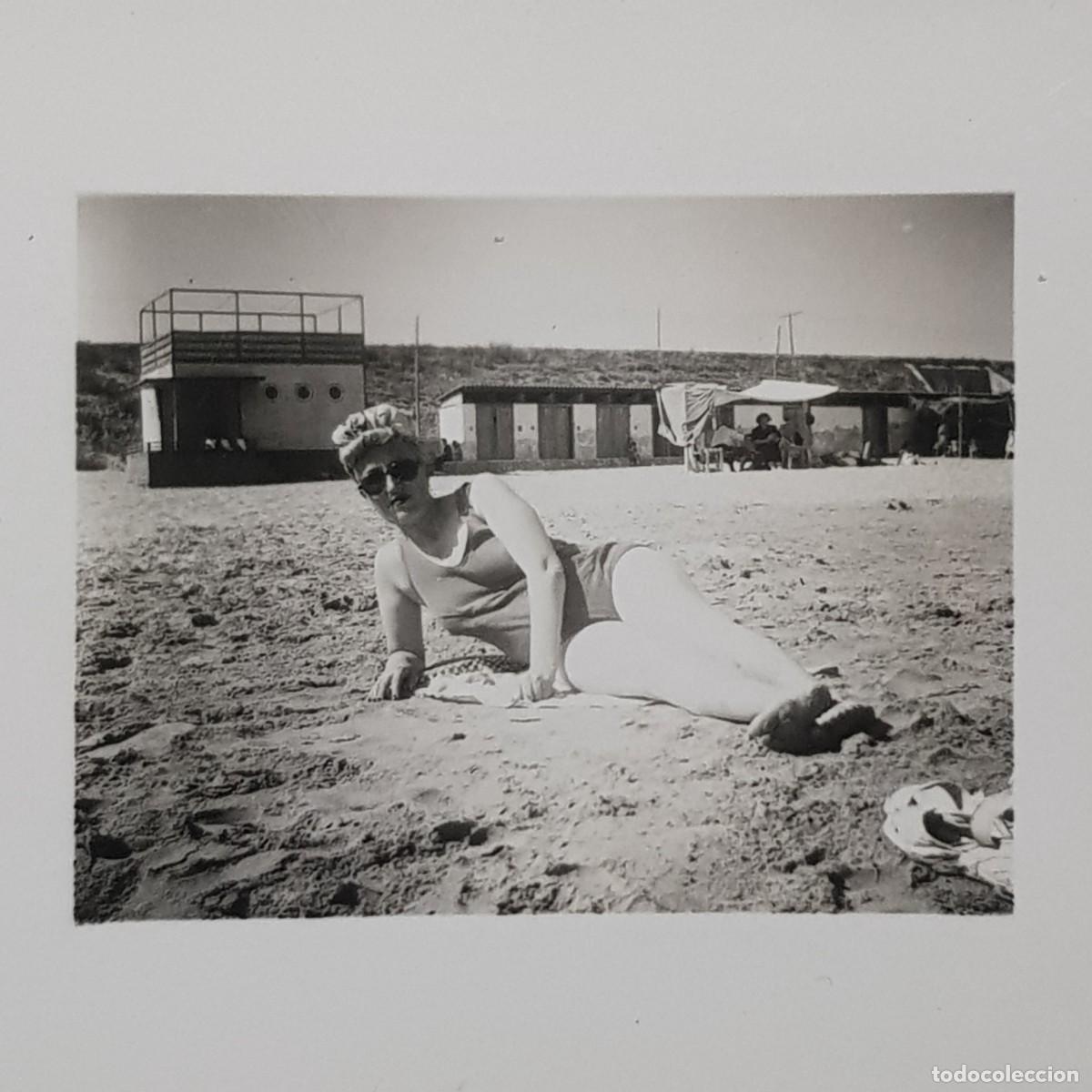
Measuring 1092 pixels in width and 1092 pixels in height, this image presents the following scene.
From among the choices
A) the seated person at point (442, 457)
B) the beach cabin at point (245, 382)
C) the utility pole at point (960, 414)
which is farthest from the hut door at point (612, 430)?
the utility pole at point (960, 414)

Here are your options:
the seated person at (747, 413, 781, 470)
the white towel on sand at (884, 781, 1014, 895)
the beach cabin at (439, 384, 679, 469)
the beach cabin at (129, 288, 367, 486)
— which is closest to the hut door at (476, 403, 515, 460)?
the beach cabin at (439, 384, 679, 469)

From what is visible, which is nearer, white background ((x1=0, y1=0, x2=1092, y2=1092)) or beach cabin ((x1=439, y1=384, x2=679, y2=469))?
white background ((x1=0, y1=0, x2=1092, y2=1092))

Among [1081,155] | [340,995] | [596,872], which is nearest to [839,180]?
[1081,155]

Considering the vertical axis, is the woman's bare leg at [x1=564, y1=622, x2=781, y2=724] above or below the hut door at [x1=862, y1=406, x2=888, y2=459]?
below

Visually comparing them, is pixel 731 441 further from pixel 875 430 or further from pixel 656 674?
pixel 656 674

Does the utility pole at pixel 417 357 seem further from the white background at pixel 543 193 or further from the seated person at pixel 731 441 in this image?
the seated person at pixel 731 441

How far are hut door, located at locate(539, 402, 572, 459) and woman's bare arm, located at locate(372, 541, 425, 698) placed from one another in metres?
0.41

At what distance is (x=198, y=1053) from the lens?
2174 millimetres

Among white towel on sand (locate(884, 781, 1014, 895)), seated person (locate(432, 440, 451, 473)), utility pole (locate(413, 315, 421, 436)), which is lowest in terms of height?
white towel on sand (locate(884, 781, 1014, 895))

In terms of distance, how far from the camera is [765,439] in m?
2.45

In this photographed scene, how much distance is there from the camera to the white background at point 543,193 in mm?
2184

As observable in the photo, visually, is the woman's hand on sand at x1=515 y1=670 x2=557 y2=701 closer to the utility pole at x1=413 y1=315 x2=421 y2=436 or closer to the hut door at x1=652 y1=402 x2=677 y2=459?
the hut door at x1=652 y1=402 x2=677 y2=459

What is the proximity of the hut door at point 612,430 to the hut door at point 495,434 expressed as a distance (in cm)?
21

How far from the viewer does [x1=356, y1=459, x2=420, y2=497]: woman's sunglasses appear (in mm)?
2367
